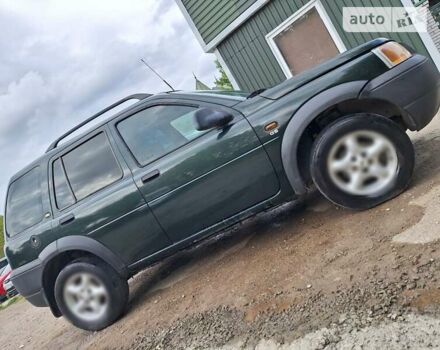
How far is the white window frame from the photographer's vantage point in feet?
28.0

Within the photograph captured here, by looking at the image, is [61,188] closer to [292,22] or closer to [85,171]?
[85,171]

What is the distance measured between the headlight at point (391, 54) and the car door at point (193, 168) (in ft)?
4.17

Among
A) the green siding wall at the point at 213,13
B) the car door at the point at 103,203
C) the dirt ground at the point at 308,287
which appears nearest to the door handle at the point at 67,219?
the car door at the point at 103,203

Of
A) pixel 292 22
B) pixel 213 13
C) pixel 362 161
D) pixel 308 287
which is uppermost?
pixel 213 13

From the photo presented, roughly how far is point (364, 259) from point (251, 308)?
2.85 ft

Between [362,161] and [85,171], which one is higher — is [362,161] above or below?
below

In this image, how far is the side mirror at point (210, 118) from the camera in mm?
3701

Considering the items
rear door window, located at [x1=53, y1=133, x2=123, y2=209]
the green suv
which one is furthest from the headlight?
rear door window, located at [x1=53, y1=133, x2=123, y2=209]

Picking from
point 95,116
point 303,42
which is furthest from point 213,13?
point 95,116

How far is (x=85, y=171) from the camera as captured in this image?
173 inches

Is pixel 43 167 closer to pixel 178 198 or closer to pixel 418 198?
pixel 178 198

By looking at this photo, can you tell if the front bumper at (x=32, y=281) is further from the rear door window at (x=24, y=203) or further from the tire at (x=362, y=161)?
the tire at (x=362, y=161)

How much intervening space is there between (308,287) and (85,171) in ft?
8.32

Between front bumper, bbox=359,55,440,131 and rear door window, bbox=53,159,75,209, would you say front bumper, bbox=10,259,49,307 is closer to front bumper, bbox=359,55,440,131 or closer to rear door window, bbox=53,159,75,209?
rear door window, bbox=53,159,75,209
